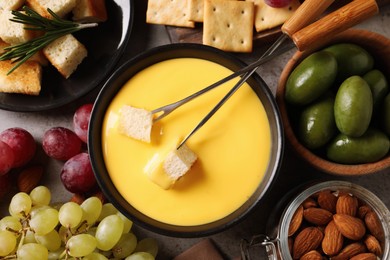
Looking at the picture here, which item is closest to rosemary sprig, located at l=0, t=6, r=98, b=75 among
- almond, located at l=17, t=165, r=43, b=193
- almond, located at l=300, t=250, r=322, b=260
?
almond, located at l=17, t=165, r=43, b=193

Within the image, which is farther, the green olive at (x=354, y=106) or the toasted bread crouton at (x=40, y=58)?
the toasted bread crouton at (x=40, y=58)

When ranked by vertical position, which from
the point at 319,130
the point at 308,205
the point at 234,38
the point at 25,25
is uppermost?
the point at 25,25

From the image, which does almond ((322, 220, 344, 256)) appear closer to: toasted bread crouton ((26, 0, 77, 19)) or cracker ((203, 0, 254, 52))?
cracker ((203, 0, 254, 52))

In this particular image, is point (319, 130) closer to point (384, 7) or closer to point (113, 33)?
point (384, 7)

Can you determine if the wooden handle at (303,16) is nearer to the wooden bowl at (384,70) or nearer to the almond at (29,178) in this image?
the wooden bowl at (384,70)

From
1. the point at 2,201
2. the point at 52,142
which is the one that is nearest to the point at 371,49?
the point at 52,142

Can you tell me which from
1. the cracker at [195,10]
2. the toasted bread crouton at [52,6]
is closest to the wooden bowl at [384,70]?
the cracker at [195,10]

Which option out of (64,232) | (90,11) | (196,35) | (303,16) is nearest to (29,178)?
(64,232)
